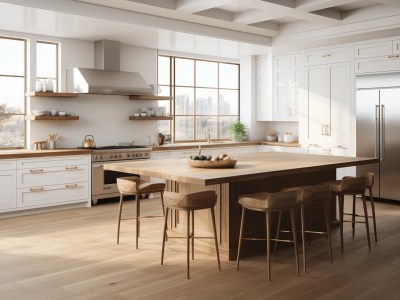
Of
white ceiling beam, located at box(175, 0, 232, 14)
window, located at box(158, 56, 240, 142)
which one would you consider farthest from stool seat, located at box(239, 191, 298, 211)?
window, located at box(158, 56, 240, 142)

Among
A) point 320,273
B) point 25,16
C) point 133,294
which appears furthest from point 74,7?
→ point 320,273

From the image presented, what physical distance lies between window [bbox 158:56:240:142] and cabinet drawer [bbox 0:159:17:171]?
10.5 ft

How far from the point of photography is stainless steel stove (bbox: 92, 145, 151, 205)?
7090 millimetres

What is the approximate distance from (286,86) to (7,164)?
5238mm

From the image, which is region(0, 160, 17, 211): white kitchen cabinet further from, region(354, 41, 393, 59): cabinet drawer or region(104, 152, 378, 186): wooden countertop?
region(354, 41, 393, 59): cabinet drawer

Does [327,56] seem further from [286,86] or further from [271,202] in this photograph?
[271,202]

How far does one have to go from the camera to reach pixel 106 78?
24.0 ft

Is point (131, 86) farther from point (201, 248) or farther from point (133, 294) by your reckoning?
point (133, 294)

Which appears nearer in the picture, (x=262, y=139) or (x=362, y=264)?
(x=362, y=264)

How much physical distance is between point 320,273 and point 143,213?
3208mm

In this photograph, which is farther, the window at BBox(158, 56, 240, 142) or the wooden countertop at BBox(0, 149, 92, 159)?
the window at BBox(158, 56, 240, 142)

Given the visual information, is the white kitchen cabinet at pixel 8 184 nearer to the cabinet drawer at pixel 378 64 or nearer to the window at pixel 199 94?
the window at pixel 199 94

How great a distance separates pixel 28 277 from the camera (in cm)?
388

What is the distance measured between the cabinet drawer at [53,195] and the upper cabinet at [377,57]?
4.76 metres
